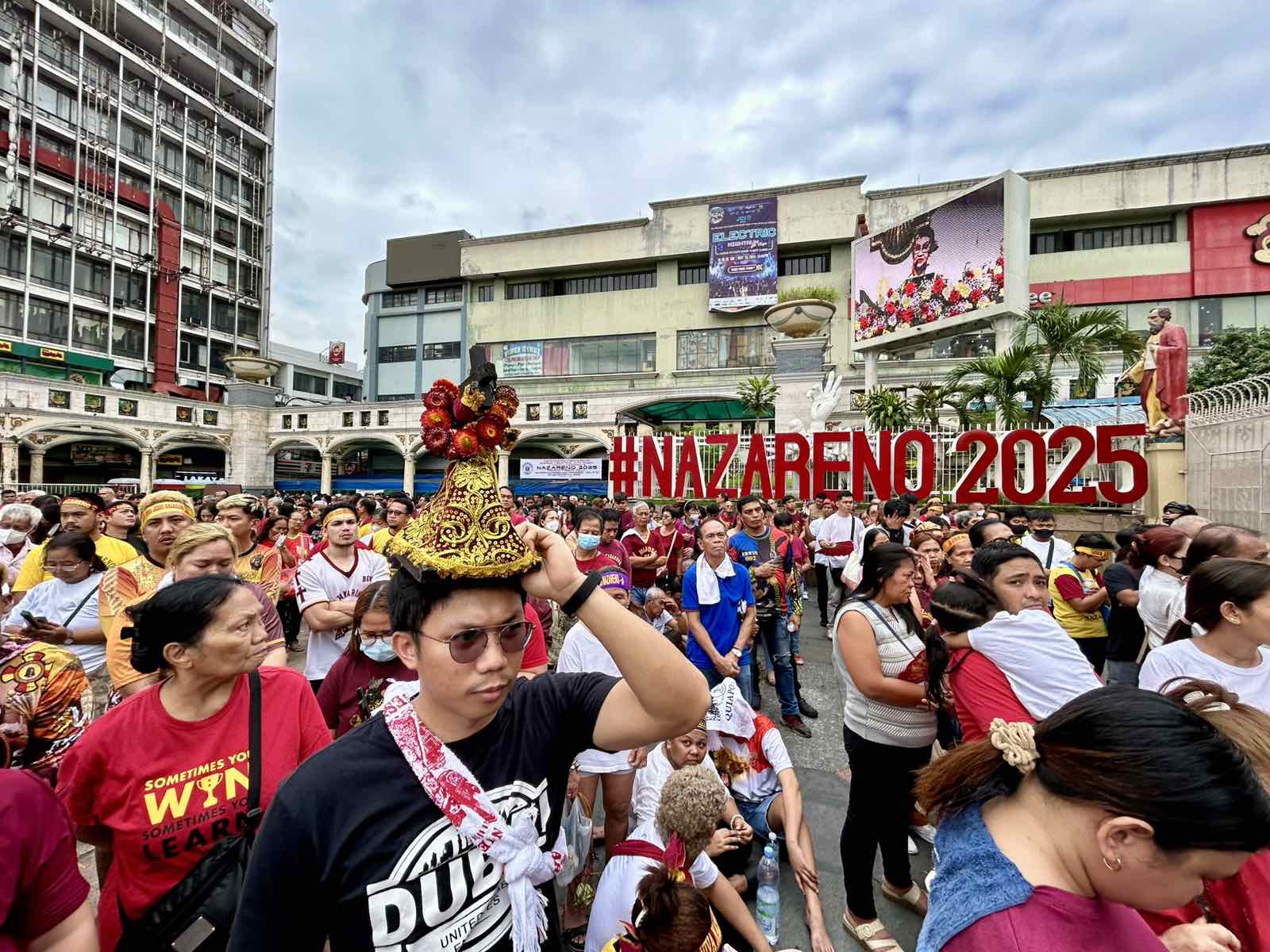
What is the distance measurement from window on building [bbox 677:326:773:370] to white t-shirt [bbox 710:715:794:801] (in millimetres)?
29230

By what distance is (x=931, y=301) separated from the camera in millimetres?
21812

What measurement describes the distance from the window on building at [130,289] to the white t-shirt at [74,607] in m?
40.7

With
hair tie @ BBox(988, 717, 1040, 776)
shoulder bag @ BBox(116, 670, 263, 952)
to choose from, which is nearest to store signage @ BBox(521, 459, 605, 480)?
shoulder bag @ BBox(116, 670, 263, 952)

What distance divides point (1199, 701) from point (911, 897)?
1.80 meters

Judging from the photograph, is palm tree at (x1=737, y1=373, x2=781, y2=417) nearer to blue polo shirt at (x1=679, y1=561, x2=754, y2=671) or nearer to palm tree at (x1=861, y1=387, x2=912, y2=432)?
palm tree at (x1=861, y1=387, x2=912, y2=432)

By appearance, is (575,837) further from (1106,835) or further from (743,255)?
(743,255)

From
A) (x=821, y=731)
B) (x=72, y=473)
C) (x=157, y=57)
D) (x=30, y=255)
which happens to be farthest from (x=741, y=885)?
(x=157, y=57)

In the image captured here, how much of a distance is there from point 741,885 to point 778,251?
33.3 meters

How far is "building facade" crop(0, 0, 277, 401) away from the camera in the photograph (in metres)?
30.1

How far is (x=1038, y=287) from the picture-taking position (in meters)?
28.7

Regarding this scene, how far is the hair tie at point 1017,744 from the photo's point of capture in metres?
1.13

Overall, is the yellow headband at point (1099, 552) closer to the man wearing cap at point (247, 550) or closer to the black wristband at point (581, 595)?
the black wristband at point (581, 595)

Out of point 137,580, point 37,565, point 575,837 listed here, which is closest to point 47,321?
point 37,565

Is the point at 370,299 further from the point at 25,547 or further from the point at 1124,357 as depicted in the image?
the point at 1124,357
